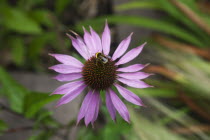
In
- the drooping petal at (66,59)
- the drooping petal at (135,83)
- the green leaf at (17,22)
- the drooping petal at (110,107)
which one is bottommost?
the drooping petal at (110,107)

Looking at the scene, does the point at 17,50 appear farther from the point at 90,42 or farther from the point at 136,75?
the point at 136,75

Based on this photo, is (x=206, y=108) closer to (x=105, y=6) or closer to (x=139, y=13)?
(x=139, y=13)

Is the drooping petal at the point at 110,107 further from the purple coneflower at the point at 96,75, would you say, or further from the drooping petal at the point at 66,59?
the drooping petal at the point at 66,59

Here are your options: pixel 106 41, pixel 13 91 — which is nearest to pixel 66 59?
pixel 106 41

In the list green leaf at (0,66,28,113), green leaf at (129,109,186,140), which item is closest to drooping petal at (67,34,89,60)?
green leaf at (0,66,28,113)

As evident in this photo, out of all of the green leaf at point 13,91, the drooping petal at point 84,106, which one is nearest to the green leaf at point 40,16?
the green leaf at point 13,91

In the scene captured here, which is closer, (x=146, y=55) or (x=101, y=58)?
(x=101, y=58)
